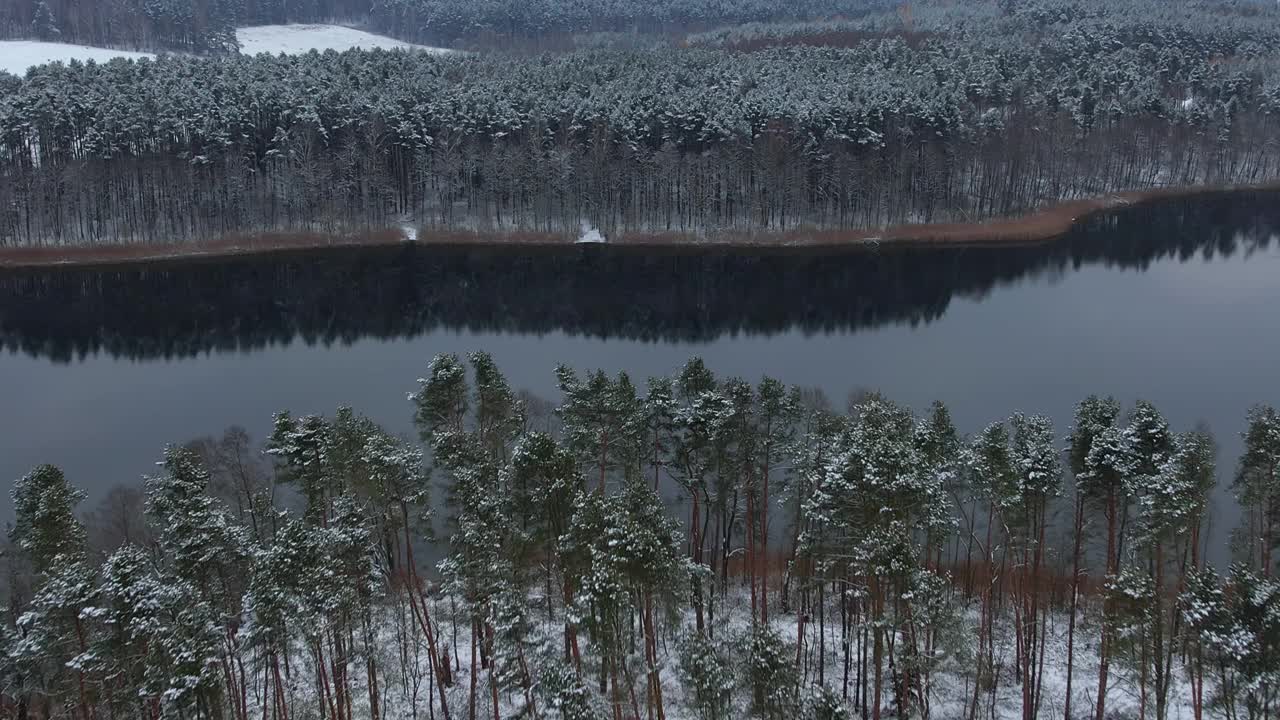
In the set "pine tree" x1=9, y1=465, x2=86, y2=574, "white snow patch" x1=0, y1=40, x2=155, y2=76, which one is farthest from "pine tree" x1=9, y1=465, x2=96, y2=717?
"white snow patch" x1=0, y1=40, x2=155, y2=76

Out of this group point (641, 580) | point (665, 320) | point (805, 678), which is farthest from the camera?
point (665, 320)

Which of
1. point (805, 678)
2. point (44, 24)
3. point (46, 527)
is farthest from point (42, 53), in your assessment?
point (805, 678)

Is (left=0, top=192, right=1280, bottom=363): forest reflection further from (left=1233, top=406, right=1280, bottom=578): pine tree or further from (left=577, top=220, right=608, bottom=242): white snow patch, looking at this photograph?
(left=1233, top=406, right=1280, bottom=578): pine tree

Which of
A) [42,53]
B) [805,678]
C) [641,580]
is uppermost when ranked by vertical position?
[42,53]

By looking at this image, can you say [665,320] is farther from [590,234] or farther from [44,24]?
[44,24]

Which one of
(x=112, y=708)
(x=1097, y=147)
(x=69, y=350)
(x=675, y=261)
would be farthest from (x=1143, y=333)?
(x=69, y=350)

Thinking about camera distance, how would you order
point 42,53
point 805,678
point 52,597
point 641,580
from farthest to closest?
point 42,53 < point 805,678 < point 641,580 < point 52,597

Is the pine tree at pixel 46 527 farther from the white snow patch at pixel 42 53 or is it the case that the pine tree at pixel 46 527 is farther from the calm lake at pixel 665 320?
the white snow patch at pixel 42 53

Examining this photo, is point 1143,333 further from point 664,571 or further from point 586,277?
point 664,571
